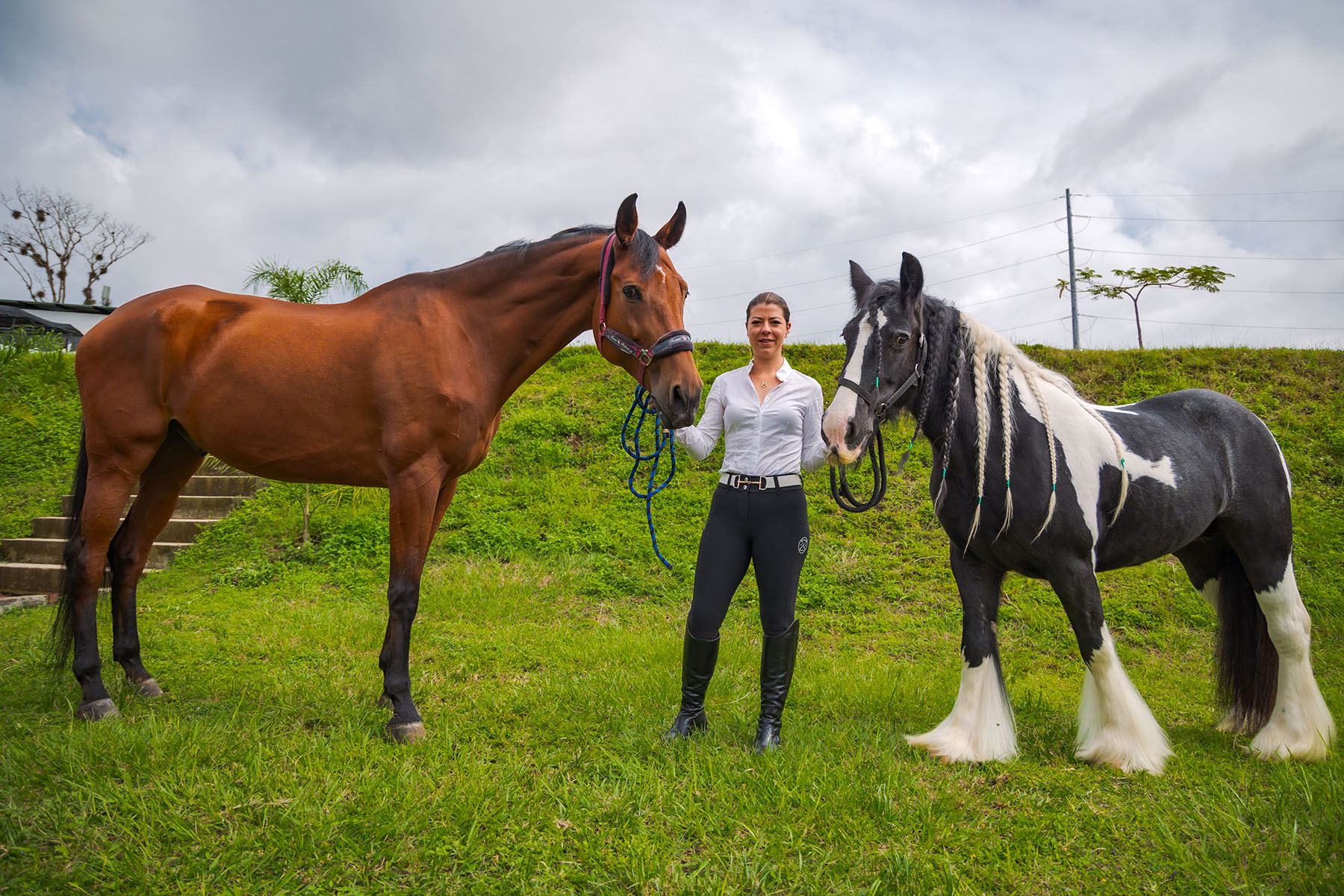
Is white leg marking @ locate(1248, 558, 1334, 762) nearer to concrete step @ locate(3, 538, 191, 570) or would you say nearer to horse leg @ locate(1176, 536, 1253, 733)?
horse leg @ locate(1176, 536, 1253, 733)

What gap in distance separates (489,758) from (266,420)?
77.0 inches

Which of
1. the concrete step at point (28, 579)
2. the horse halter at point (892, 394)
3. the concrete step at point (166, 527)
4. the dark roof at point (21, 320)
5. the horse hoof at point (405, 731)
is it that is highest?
the dark roof at point (21, 320)

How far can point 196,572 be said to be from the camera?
23.1 ft

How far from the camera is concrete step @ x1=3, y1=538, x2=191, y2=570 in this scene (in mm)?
7242

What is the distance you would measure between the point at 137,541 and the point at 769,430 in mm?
3613

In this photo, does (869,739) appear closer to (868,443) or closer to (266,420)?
(868,443)

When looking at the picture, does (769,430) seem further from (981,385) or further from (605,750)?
(605,750)

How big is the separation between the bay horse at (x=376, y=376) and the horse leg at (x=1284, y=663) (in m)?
3.13

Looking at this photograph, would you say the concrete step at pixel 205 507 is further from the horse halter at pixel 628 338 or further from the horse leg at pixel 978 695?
the horse leg at pixel 978 695

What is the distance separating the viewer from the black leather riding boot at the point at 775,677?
10.4ft

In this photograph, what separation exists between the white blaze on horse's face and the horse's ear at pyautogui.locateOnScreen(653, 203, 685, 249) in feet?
3.50

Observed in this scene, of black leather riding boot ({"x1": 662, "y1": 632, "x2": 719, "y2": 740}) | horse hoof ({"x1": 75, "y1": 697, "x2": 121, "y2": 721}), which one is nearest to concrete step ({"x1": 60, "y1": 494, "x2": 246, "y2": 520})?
horse hoof ({"x1": 75, "y1": 697, "x2": 121, "y2": 721})

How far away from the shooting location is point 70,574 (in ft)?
11.8

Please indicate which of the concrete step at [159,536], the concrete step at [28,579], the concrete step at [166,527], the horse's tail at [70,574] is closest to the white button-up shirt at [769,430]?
the horse's tail at [70,574]
